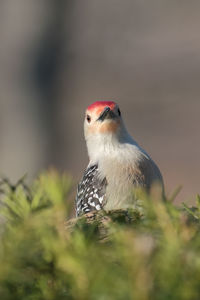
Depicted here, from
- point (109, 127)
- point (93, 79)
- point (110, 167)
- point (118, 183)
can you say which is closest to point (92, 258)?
point (118, 183)

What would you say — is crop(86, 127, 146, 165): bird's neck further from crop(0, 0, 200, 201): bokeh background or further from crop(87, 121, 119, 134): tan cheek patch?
crop(0, 0, 200, 201): bokeh background

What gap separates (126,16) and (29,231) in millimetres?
11813

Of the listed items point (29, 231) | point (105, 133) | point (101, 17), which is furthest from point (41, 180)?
point (101, 17)

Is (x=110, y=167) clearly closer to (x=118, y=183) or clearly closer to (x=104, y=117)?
(x=118, y=183)

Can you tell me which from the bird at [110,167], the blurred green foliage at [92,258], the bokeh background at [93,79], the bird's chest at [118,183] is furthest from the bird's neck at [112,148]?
the bokeh background at [93,79]

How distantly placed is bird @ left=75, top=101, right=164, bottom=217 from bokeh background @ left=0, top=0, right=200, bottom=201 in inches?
260

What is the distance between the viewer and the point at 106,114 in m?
4.59

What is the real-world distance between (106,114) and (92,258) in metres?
3.56

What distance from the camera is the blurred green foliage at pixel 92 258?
0.98 m

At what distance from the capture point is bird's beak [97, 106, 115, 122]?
15.0 feet

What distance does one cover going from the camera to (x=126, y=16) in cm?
1255

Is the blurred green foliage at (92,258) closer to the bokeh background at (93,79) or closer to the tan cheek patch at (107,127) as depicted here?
the tan cheek patch at (107,127)

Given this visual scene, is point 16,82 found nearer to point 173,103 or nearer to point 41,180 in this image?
point 173,103

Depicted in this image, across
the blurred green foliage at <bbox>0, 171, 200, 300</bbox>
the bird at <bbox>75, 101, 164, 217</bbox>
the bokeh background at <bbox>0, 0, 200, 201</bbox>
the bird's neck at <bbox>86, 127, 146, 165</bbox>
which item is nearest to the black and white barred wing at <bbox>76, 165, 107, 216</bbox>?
the bird at <bbox>75, 101, 164, 217</bbox>
